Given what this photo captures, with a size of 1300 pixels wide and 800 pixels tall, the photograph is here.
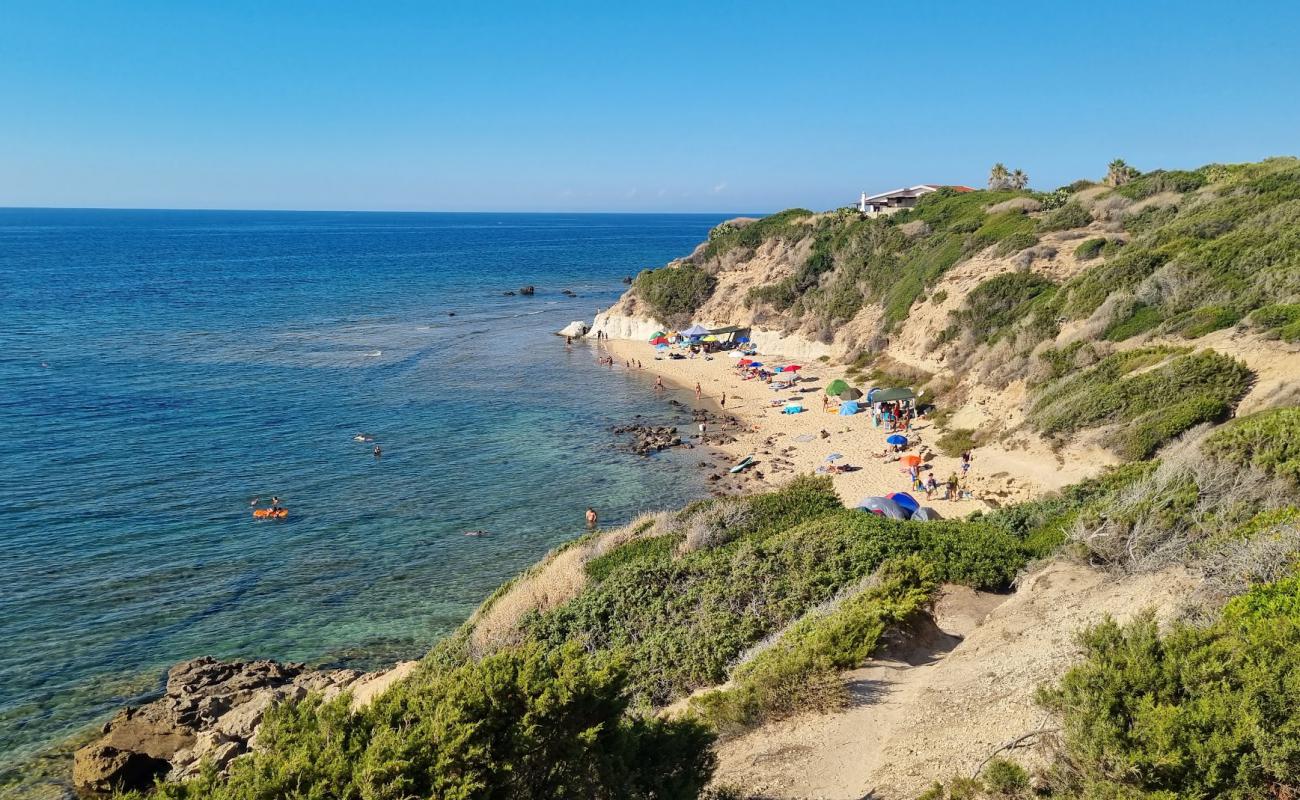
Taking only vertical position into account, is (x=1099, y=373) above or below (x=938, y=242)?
below

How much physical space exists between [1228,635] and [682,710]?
6.73 meters

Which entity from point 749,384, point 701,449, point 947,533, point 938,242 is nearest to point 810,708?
point 947,533

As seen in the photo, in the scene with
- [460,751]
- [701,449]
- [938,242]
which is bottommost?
[701,449]

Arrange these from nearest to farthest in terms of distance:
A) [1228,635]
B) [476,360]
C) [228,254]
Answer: [1228,635] < [476,360] < [228,254]

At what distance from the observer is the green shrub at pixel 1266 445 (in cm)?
1315

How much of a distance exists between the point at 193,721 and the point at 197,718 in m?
0.09

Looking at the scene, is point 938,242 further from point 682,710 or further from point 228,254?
point 228,254

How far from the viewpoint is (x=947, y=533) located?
1641 cm

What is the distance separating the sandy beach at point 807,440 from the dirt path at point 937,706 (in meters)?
11.9

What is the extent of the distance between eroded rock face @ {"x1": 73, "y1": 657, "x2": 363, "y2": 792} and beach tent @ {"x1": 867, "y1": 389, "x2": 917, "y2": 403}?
2356 cm

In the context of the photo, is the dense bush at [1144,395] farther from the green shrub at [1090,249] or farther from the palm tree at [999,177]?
the palm tree at [999,177]

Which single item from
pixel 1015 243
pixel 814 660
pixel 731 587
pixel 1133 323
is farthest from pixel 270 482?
pixel 1015 243

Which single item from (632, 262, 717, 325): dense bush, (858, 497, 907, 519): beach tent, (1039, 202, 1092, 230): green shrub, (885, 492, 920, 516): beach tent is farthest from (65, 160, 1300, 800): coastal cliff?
(632, 262, 717, 325): dense bush

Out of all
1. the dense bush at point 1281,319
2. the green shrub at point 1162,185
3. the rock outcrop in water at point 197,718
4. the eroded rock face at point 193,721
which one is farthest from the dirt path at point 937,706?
the green shrub at point 1162,185
